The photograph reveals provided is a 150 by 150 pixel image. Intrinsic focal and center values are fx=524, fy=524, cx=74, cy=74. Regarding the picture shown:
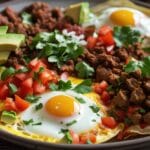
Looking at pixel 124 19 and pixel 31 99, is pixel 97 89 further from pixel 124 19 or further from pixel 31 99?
pixel 124 19

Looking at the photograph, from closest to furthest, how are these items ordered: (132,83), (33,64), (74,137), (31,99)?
(74,137) → (132,83) → (31,99) → (33,64)

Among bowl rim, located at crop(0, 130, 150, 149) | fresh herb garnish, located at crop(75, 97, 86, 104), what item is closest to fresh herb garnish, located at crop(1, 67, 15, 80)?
fresh herb garnish, located at crop(75, 97, 86, 104)

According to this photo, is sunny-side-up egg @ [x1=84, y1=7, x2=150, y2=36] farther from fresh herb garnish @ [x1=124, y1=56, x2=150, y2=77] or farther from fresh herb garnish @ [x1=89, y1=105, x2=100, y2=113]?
fresh herb garnish @ [x1=89, y1=105, x2=100, y2=113]

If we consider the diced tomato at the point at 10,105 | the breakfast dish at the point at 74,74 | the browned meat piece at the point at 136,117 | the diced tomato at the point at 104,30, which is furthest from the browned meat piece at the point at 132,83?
the diced tomato at the point at 104,30

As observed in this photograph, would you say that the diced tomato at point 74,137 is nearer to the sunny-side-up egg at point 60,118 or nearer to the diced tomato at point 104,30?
the sunny-side-up egg at point 60,118

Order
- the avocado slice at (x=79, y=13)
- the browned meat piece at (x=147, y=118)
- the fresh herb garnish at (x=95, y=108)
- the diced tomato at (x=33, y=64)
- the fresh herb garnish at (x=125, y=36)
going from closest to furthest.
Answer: the browned meat piece at (x=147, y=118) → the fresh herb garnish at (x=95, y=108) → the diced tomato at (x=33, y=64) → the fresh herb garnish at (x=125, y=36) → the avocado slice at (x=79, y=13)

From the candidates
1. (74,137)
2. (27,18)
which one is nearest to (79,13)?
(27,18)

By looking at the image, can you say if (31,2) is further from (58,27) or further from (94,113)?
(94,113)
